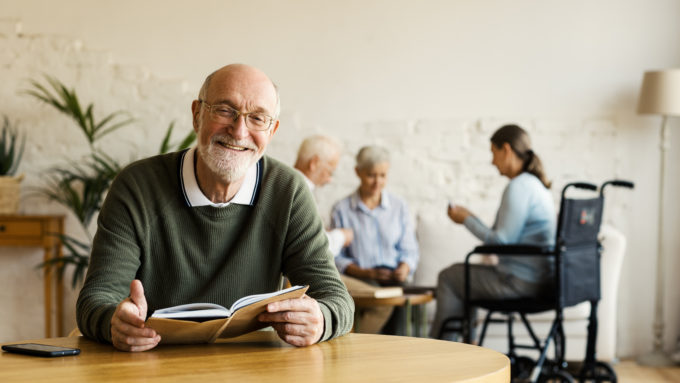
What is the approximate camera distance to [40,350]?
1.40 meters

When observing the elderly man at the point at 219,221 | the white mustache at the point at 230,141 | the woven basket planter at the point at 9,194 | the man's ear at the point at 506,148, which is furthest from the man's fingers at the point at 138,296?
the woven basket planter at the point at 9,194

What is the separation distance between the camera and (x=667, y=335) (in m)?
5.40

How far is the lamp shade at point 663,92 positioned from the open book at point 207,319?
13.4 feet

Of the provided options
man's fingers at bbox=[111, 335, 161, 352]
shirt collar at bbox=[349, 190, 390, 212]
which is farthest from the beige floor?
man's fingers at bbox=[111, 335, 161, 352]

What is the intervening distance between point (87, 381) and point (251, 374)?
0.23 metres

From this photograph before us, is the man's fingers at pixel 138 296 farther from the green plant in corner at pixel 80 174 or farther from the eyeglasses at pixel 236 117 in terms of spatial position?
the green plant in corner at pixel 80 174

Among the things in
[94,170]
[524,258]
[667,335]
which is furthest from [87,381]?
[667,335]

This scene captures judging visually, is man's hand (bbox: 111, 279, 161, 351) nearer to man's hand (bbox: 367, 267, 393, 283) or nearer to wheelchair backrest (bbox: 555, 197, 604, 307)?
wheelchair backrest (bbox: 555, 197, 604, 307)

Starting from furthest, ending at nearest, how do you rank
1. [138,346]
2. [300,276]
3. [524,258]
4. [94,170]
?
[94,170], [524,258], [300,276], [138,346]

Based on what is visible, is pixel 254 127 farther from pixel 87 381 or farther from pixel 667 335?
pixel 667 335

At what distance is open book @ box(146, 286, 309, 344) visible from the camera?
1.42 meters

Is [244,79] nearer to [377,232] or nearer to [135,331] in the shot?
[135,331]

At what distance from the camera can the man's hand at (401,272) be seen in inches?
173

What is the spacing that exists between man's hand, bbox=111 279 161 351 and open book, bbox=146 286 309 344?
2 cm
